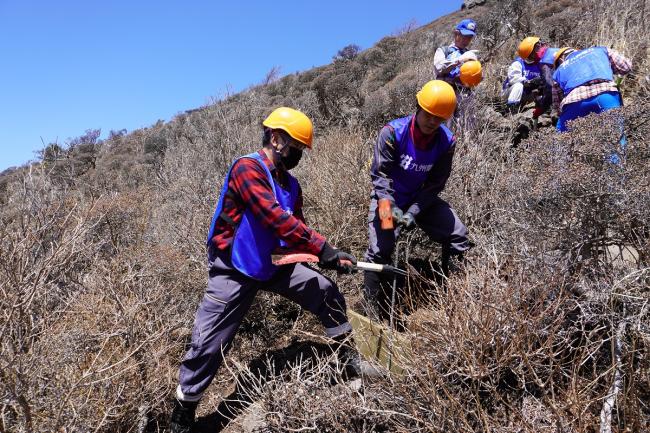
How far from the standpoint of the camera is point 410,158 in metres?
3.27

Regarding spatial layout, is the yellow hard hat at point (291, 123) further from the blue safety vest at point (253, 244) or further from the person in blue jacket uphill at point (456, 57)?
the person in blue jacket uphill at point (456, 57)

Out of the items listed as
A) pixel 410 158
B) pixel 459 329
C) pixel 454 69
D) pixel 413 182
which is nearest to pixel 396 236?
pixel 413 182

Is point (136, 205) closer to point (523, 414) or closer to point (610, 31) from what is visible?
point (523, 414)

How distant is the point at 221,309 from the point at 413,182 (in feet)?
5.94

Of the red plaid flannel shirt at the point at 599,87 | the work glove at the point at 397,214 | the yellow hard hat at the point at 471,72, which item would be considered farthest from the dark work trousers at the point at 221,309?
the yellow hard hat at the point at 471,72

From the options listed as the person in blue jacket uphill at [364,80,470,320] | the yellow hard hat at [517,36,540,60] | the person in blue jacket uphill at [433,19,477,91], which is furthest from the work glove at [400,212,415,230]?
the yellow hard hat at [517,36,540,60]

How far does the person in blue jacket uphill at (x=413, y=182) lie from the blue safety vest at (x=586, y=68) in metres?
1.60

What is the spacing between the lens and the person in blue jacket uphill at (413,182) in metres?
3.25

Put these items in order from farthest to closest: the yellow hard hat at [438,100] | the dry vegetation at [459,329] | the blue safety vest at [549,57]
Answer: the blue safety vest at [549,57], the yellow hard hat at [438,100], the dry vegetation at [459,329]

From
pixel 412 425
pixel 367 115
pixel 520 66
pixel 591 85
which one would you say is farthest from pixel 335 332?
pixel 367 115

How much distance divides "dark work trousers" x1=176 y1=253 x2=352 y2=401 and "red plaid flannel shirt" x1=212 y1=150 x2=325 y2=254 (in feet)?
0.73

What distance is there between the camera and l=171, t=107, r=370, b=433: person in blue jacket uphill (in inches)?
98.8

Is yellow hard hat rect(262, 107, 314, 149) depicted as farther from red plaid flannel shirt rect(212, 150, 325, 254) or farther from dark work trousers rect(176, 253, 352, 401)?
dark work trousers rect(176, 253, 352, 401)

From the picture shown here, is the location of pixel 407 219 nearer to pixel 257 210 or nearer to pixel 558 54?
pixel 257 210
